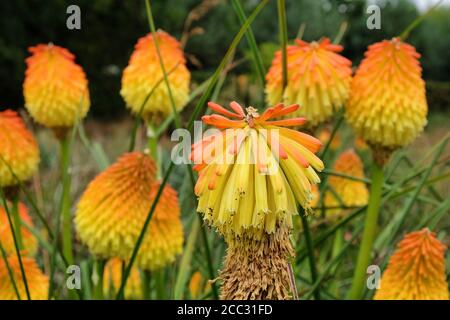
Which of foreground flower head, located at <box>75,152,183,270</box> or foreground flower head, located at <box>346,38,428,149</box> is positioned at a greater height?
foreground flower head, located at <box>346,38,428,149</box>

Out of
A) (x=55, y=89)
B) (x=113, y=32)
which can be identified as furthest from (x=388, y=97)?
(x=113, y=32)

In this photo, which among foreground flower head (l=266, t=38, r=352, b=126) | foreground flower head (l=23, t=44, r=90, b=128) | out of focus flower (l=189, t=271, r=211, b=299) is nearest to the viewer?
foreground flower head (l=266, t=38, r=352, b=126)

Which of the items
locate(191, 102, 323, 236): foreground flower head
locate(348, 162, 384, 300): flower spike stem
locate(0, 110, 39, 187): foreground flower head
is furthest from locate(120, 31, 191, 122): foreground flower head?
locate(191, 102, 323, 236): foreground flower head

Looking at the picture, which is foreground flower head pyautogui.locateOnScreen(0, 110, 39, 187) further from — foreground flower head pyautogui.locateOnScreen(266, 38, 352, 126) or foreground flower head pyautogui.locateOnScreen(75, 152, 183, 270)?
foreground flower head pyautogui.locateOnScreen(266, 38, 352, 126)

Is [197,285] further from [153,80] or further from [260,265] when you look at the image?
[260,265]

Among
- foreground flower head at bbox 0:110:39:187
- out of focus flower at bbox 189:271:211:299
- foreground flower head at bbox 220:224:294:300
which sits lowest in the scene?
out of focus flower at bbox 189:271:211:299

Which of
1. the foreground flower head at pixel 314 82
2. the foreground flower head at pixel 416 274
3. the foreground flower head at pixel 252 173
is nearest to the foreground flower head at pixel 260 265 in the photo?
the foreground flower head at pixel 252 173

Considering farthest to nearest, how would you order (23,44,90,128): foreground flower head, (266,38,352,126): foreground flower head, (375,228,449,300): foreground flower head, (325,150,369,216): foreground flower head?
(325,150,369,216): foreground flower head
(23,44,90,128): foreground flower head
(266,38,352,126): foreground flower head
(375,228,449,300): foreground flower head
